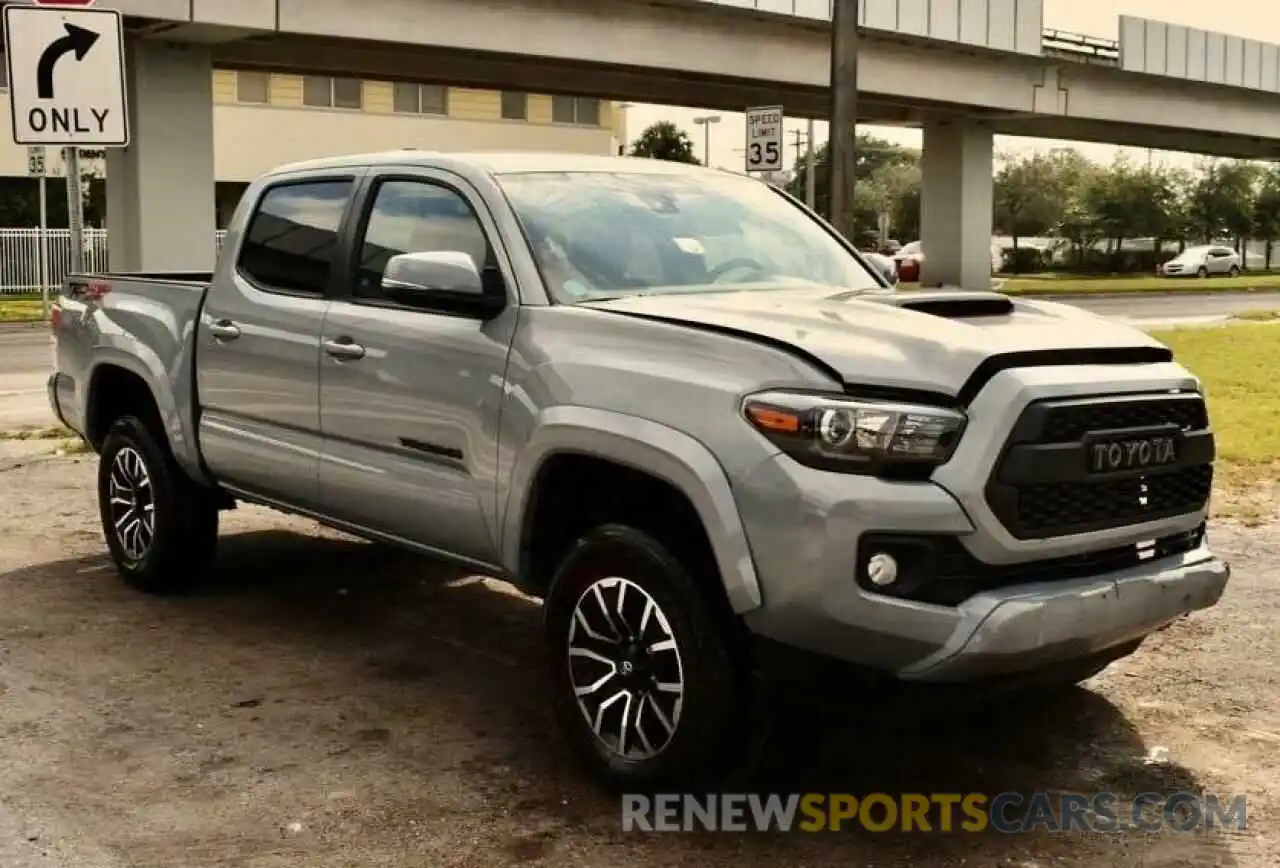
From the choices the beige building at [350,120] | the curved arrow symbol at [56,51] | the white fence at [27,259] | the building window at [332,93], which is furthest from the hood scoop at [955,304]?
the building window at [332,93]

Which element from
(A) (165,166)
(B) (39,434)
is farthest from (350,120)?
(B) (39,434)

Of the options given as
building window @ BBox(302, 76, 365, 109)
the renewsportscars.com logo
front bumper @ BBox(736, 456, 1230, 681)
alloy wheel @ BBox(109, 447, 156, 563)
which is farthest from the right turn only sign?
building window @ BBox(302, 76, 365, 109)

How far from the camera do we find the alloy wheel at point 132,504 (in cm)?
666

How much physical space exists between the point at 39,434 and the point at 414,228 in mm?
7877

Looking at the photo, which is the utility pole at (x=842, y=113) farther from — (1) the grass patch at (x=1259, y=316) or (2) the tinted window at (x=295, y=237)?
(1) the grass patch at (x=1259, y=316)

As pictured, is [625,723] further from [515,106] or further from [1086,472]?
[515,106]

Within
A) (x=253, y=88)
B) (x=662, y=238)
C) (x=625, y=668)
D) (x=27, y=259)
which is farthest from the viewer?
(x=253, y=88)

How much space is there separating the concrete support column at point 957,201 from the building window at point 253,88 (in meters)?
23.1

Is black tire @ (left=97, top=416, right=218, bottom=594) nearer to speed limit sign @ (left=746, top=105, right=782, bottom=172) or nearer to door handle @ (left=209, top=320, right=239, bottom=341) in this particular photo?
door handle @ (left=209, top=320, right=239, bottom=341)

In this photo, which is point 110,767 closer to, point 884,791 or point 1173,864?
point 884,791

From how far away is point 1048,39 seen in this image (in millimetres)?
37750

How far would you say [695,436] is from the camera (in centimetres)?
391

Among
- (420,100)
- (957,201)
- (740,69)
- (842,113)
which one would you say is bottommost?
(842,113)

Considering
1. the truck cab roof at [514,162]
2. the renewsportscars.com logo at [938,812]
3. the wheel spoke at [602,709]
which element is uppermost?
the truck cab roof at [514,162]
